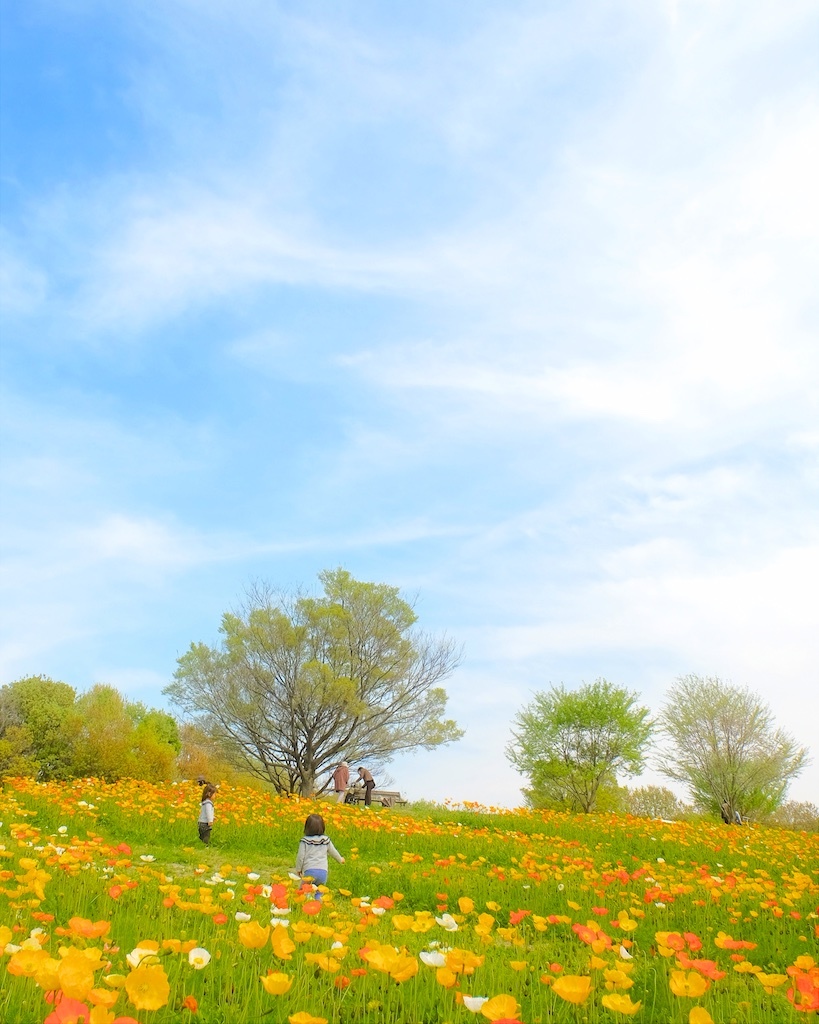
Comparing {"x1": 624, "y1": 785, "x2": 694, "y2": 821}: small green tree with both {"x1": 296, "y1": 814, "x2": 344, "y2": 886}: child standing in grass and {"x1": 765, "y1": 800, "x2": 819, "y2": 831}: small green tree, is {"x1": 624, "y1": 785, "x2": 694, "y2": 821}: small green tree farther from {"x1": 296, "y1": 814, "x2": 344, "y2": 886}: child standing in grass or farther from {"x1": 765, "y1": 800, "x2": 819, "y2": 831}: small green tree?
{"x1": 296, "y1": 814, "x2": 344, "y2": 886}: child standing in grass

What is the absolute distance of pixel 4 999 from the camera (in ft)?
10.8

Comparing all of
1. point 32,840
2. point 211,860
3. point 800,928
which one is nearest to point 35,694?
point 211,860

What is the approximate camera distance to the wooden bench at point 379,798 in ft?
89.5

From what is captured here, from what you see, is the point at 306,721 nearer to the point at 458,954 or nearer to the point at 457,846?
the point at 457,846

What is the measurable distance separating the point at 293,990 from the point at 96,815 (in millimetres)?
12409

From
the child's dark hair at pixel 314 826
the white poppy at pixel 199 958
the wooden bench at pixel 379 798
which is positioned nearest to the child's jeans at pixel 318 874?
the child's dark hair at pixel 314 826

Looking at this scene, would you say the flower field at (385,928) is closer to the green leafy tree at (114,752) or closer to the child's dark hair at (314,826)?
the child's dark hair at (314,826)

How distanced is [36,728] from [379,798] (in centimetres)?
1292

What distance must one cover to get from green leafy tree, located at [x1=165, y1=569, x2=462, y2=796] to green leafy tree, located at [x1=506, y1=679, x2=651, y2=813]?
481 cm

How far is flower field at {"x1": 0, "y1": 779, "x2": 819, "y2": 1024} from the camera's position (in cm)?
330

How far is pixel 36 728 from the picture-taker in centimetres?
2759

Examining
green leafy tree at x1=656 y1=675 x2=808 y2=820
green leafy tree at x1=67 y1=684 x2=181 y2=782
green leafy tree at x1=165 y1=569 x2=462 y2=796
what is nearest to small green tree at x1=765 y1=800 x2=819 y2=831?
green leafy tree at x1=656 y1=675 x2=808 y2=820

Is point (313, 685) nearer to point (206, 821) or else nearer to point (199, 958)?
point (206, 821)

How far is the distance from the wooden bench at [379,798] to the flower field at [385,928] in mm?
12939
